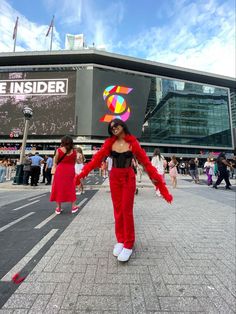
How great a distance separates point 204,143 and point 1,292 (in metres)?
71.7

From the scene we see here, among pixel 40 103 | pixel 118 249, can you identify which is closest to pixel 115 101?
pixel 40 103

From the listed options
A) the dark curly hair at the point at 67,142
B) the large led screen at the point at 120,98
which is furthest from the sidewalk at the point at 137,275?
the large led screen at the point at 120,98

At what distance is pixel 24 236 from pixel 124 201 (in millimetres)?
2061

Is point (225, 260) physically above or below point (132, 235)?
below

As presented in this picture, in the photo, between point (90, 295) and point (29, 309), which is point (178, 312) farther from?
point (29, 309)

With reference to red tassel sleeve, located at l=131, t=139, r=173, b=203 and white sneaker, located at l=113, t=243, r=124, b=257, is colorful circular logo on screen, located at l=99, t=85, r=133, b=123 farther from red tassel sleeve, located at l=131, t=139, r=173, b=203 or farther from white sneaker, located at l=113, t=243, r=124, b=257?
white sneaker, located at l=113, t=243, r=124, b=257

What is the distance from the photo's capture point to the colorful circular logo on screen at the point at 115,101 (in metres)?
59.5

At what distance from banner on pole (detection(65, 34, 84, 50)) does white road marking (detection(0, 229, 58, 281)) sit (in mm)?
79829

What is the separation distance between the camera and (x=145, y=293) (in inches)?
78.5

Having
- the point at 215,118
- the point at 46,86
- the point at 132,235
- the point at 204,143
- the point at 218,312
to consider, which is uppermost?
the point at 46,86

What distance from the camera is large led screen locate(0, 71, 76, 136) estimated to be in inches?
2235

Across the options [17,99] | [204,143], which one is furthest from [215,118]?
[17,99]

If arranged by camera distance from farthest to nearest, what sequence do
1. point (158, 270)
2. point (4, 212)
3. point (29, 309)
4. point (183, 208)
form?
point (183, 208)
point (4, 212)
point (158, 270)
point (29, 309)

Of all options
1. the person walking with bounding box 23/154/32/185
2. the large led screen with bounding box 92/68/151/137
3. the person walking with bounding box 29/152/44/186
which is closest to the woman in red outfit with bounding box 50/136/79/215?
the person walking with bounding box 29/152/44/186
